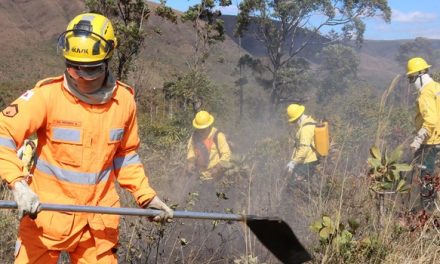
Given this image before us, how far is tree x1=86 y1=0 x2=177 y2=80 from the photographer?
47.6ft

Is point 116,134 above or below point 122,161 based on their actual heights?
above

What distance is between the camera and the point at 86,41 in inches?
101

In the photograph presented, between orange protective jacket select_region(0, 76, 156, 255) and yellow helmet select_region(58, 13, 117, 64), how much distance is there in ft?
0.52

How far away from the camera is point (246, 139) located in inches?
697

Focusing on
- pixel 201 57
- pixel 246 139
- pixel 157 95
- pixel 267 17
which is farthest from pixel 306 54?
pixel 246 139

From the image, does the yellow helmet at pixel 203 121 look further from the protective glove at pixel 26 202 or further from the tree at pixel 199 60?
the tree at pixel 199 60

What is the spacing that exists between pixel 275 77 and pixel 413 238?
1139 inches

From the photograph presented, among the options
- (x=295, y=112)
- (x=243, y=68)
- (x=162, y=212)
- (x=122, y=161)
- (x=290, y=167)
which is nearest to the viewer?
(x=162, y=212)

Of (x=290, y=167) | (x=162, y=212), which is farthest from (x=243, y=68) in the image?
(x=162, y=212)

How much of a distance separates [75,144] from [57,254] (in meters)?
0.55

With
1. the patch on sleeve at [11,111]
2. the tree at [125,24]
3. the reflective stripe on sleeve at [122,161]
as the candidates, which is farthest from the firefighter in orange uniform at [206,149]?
the tree at [125,24]

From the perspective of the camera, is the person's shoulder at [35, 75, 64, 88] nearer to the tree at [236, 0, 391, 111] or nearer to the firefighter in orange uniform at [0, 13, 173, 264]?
the firefighter in orange uniform at [0, 13, 173, 264]

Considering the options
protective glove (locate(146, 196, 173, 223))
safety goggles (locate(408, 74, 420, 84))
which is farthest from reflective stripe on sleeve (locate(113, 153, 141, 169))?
safety goggles (locate(408, 74, 420, 84))

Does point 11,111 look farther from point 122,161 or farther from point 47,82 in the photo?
point 122,161
